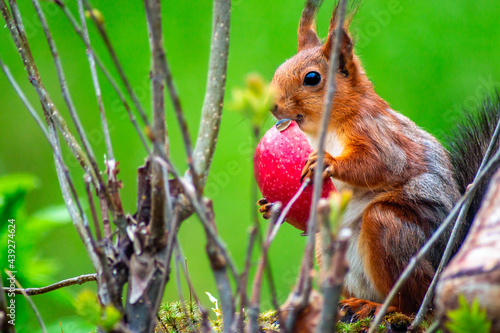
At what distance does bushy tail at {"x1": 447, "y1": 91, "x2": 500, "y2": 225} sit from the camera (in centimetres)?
148

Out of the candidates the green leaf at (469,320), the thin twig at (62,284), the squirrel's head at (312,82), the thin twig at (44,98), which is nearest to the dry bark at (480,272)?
the green leaf at (469,320)

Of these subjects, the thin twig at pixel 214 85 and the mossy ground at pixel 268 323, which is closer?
the thin twig at pixel 214 85

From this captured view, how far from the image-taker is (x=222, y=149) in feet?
8.34

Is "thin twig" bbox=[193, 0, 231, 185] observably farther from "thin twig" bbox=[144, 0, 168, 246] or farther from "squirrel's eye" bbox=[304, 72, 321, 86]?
"squirrel's eye" bbox=[304, 72, 321, 86]

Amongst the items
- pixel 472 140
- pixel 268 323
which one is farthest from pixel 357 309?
pixel 472 140

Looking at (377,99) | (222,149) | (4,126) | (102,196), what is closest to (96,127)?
(4,126)

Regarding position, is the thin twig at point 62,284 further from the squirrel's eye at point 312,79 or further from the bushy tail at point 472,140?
the bushy tail at point 472,140

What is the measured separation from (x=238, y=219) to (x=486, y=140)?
4.12ft

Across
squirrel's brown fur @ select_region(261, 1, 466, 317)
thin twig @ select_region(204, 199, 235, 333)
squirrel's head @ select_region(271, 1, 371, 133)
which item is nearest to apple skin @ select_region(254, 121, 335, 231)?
squirrel's brown fur @ select_region(261, 1, 466, 317)

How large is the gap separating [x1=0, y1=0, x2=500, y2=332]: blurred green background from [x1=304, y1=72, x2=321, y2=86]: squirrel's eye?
2.89ft

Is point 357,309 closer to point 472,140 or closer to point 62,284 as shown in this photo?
point 472,140

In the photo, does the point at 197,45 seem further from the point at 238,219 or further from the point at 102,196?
the point at 102,196

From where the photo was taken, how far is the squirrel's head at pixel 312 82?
1.44 m

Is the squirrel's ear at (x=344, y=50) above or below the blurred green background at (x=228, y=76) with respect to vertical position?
below
